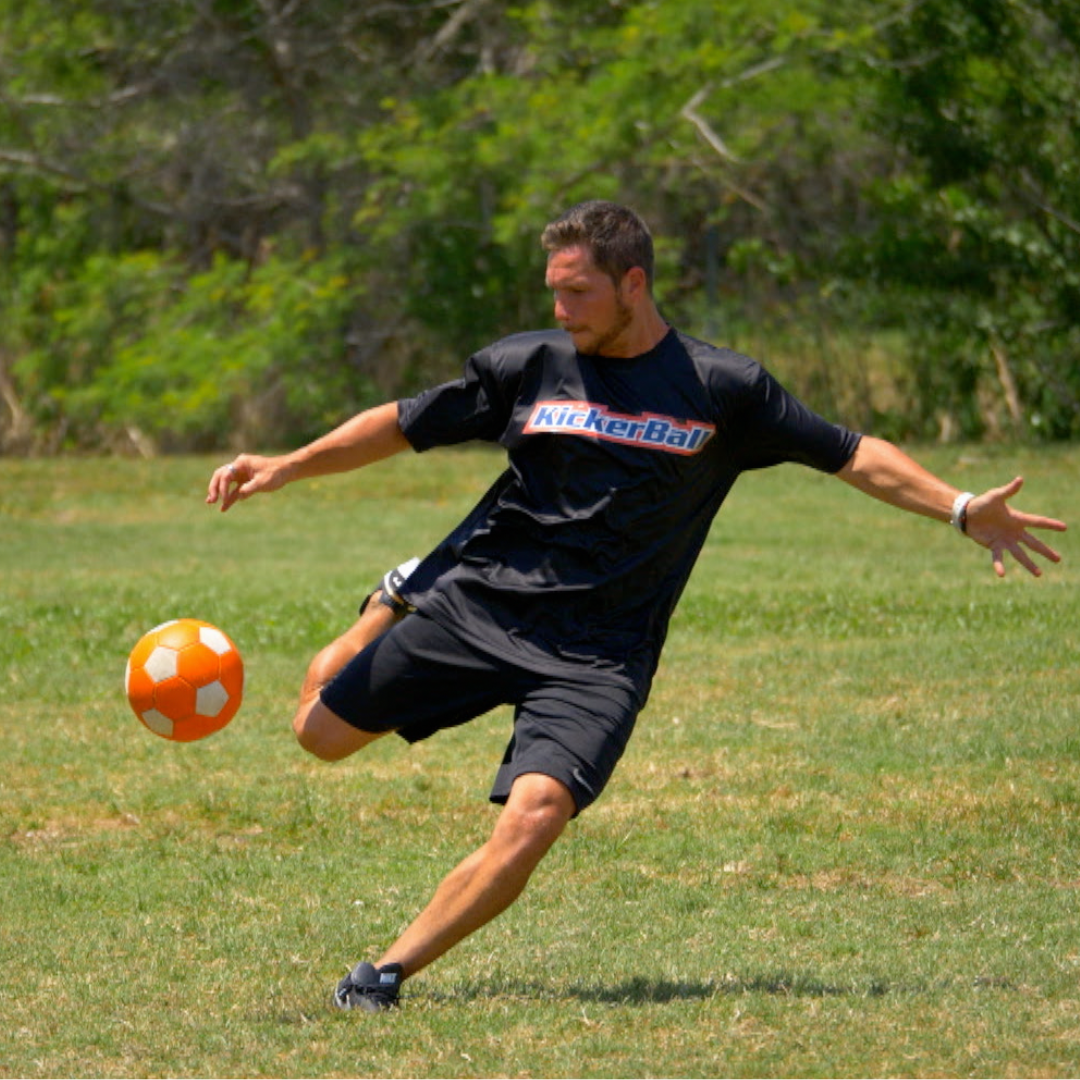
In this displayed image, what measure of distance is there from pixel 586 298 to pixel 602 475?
51 centimetres

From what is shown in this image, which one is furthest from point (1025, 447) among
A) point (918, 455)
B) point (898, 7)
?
point (898, 7)

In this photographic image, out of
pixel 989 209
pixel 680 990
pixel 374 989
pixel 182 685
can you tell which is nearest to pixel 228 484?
pixel 182 685

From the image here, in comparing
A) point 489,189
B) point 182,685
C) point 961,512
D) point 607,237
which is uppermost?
point 607,237

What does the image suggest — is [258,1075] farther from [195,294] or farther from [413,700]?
[195,294]

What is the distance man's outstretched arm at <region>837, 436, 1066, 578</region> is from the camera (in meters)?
→ 5.38

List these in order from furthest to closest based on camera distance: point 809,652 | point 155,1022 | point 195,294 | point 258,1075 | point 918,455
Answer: point 195,294, point 918,455, point 809,652, point 155,1022, point 258,1075

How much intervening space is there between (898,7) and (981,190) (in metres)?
2.71

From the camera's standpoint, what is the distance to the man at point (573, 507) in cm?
536

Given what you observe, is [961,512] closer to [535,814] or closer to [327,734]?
[535,814]

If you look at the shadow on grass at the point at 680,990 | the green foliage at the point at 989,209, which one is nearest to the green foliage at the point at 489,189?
the green foliage at the point at 989,209

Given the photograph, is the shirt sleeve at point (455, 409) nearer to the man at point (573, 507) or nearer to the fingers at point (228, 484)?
the man at point (573, 507)

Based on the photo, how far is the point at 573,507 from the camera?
5.50 m

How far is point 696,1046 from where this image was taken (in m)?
4.99

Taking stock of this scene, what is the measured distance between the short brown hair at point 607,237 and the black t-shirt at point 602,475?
291mm
